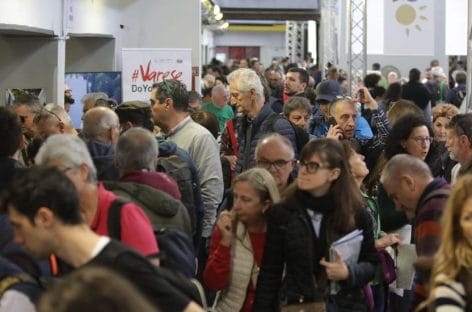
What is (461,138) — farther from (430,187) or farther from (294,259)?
(294,259)

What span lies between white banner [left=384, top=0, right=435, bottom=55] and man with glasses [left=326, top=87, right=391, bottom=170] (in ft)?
13.3

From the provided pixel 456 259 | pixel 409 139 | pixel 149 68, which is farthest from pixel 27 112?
pixel 149 68

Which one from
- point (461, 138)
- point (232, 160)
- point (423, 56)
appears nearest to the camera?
point (461, 138)

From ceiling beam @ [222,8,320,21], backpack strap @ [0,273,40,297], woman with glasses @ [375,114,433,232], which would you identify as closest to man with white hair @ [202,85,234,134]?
woman with glasses @ [375,114,433,232]

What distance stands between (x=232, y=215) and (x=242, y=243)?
0.44 ft

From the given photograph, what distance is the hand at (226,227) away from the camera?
4270mm

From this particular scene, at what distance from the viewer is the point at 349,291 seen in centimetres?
421

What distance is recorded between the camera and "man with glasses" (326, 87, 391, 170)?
6453 mm

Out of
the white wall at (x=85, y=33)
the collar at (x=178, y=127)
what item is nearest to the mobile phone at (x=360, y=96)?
the collar at (x=178, y=127)

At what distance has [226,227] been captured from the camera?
4.29 meters

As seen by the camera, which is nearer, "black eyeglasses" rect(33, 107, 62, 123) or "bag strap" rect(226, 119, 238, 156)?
"black eyeglasses" rect(33, 107, 62, 123)

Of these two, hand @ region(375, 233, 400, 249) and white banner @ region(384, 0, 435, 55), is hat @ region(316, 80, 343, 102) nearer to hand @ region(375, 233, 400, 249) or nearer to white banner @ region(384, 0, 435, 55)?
white banner @ region(384, 0, 435, 55)

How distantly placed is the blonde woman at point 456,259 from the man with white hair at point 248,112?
326 centimetres

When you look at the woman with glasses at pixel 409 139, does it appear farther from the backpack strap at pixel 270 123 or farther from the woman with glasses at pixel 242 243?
the woman with glasses at pixel 242 243
